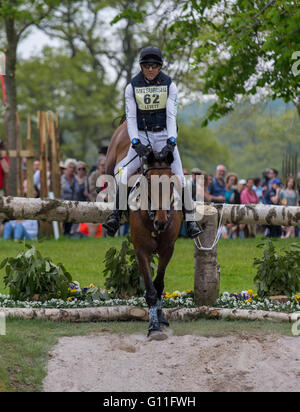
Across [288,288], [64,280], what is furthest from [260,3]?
[64,280]

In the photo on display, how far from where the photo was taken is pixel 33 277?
8.43m

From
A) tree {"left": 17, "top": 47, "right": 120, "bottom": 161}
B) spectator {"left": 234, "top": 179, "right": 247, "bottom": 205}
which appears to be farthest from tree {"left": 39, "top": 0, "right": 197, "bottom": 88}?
Answer: spectator {"left": 234, "top": 179, "right": 247, "bottom": 205}

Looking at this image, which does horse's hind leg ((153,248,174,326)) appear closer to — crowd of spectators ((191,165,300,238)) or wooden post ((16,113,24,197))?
crowd of spectators ((191,165,300,238))

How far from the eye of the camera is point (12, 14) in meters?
19.4

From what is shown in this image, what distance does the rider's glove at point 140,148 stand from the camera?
7.23 metres

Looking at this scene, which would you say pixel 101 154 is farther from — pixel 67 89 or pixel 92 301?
pixel 67 89


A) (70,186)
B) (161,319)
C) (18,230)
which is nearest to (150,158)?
(161,319)

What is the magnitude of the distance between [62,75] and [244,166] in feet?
148

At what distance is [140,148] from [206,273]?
220 cm

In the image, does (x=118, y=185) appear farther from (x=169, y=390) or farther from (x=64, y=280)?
(x=169, y=390)

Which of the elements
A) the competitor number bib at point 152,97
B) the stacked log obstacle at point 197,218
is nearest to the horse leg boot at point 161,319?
the stacked log obstacle at point 197,218

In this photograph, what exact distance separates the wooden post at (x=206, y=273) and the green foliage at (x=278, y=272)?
0.73 metres

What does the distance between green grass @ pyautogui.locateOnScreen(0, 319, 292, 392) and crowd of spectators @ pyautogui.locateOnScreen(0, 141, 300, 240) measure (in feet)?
23.2

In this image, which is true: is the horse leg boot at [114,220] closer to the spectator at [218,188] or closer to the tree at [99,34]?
the spectator at [218,188]
